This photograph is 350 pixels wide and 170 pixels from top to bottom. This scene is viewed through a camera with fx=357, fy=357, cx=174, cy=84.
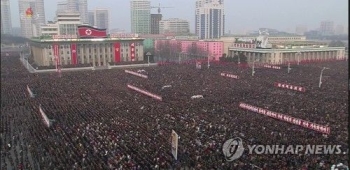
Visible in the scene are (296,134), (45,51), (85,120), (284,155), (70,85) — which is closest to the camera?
(284,155)

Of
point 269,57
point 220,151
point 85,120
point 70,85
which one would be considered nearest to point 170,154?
point 220,151

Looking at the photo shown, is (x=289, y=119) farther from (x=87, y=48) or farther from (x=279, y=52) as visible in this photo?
(x=279, y=52)

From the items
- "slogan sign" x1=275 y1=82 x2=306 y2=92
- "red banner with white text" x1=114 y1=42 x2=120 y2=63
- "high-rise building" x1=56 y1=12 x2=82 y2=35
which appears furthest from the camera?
"high-rise building" x1=56 y1=12 x2=82 y2=35

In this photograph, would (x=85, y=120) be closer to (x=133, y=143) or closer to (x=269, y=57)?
(x=133, y=143)

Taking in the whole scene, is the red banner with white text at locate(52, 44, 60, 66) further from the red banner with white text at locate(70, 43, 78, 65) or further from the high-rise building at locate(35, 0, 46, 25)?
the high-rise building at locate(35, 0, 46, 25)

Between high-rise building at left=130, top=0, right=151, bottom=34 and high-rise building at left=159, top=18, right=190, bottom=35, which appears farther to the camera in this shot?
high-rise building at left=159, top=18, right=190, bottom=35

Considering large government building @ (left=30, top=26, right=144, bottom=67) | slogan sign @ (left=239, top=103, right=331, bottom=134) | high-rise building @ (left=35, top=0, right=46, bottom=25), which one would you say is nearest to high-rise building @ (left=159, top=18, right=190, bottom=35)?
high-rise building @ (left=35, top=0, right=46, bottom=25)
